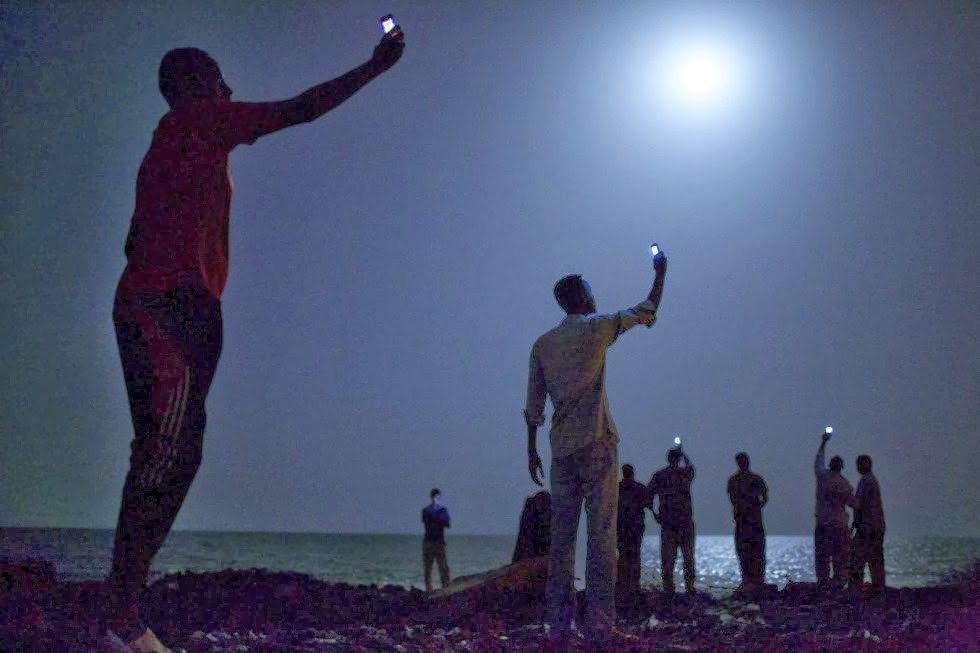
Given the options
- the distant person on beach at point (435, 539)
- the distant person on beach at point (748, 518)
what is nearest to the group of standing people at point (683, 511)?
the distant person on beach at point (748, 518)

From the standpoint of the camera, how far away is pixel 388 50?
3.11m

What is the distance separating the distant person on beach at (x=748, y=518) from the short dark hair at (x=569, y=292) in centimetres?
951

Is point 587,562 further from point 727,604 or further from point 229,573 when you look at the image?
point 229,573

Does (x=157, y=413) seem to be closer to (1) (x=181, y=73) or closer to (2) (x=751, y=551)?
(1) (x=181, y=73)

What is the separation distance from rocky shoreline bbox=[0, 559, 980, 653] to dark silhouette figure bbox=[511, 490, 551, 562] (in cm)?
88

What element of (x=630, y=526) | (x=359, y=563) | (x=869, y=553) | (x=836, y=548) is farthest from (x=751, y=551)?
(x=359, y=563)

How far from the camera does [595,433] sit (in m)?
5.12

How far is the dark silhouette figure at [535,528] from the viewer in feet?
33.9

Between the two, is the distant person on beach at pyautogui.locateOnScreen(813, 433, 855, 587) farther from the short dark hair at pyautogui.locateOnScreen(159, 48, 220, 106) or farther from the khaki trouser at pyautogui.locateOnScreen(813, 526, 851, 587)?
the short dark hair at pyautogui.locateOnScreen(159, 48, 220, 106)

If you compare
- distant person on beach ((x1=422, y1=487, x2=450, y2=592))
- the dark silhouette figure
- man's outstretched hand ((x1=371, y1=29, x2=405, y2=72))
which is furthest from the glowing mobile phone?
distant person on beach ((x1=422, y1=487, x2=450, y2=592))

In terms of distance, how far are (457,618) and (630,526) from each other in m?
6.71

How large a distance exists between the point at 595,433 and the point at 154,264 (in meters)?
2.86

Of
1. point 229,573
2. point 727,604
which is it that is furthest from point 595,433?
point 229,573

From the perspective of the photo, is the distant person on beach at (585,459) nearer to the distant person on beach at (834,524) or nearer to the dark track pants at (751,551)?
the dark track pants at (751,551)
